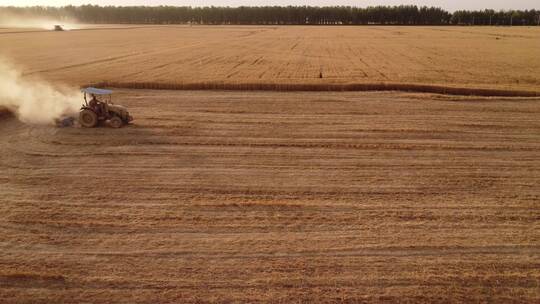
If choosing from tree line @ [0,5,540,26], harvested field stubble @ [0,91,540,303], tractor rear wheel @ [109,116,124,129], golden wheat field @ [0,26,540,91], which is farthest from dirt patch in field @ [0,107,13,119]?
tree line @ [0,5,540,26]

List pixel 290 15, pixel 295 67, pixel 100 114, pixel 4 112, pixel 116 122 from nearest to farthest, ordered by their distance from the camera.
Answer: pixel 116 122
pixel 100 114
pixel 4 112
pixel 295 67
pixel 290 15

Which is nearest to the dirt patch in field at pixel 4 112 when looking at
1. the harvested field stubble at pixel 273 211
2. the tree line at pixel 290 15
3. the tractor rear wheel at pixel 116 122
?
the harvested field stubble at pixel 273 211

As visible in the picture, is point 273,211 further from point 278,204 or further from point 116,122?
point 116,122

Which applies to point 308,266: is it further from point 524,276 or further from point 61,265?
point 61,265

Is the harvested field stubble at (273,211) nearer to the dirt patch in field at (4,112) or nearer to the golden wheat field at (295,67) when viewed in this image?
the dirt patch in field at (4,112)

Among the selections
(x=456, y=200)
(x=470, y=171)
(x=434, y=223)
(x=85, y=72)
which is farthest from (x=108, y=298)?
(x=85, y=72)

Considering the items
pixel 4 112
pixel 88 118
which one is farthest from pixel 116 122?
pixel 4 112

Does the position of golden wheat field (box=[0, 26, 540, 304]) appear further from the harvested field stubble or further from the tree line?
the tree line
